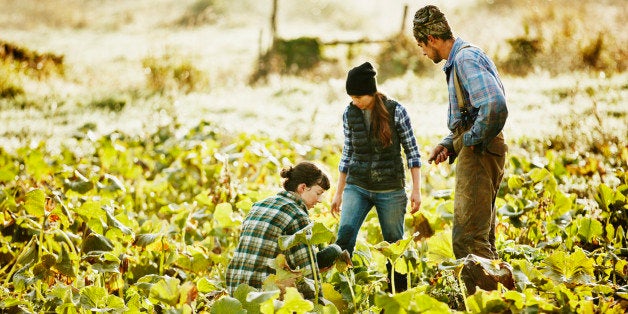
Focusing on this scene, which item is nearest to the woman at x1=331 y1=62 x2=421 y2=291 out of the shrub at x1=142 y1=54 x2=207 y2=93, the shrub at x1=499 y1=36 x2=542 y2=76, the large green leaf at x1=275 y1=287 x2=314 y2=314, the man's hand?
the man's hand

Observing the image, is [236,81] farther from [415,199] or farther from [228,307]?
[228,307]

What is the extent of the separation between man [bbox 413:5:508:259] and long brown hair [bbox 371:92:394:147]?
0.43m

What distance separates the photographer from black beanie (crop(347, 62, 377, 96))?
3.47 m

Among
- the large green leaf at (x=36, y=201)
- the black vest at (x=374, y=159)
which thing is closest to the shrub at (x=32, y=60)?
the large green leaf at (x=36, y=201)

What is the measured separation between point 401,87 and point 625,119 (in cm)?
467

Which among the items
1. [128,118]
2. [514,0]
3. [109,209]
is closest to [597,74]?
[128,118]

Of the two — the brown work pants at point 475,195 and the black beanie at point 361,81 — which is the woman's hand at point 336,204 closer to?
the black beanie at point 361,81

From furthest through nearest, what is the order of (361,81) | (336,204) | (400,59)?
(400,59) → (336,204) → (361,81)

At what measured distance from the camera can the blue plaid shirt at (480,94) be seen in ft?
9.50

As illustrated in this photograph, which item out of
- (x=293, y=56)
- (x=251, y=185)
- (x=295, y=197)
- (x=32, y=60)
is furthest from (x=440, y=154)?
(x=32, y=60)

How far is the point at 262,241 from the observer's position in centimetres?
304

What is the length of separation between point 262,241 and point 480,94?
1.10 metres

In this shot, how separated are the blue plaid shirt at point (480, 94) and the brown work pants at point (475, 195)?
8 cm

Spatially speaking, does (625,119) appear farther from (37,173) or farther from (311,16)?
(311,16)
